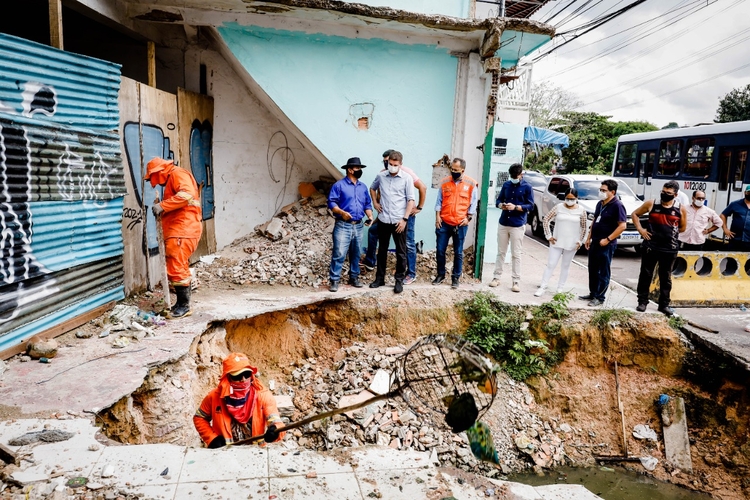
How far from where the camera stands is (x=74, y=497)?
276cm

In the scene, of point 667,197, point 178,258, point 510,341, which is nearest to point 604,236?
point 667,197

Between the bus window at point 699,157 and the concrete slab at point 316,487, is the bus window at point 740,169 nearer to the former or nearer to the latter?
the bus window at point 699,157

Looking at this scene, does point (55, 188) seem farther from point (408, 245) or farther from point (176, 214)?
point (408, 245)

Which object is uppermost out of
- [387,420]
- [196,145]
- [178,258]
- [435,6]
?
[435,6]

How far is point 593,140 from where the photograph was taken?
25.5 metres

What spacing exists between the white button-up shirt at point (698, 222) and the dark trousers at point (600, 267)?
2216 millimetres

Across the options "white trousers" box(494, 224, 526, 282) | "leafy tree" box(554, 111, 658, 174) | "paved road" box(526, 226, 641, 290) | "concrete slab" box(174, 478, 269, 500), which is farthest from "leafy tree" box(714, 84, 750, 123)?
"concrete slab" box(174, 478, 269, 500)

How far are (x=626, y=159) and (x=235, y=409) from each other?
1537 centimetres

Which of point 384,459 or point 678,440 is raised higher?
point 384,459

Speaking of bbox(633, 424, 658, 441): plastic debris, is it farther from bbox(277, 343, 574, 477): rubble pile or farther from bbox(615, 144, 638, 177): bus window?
bbox(615, 144, 638, 177): bus window

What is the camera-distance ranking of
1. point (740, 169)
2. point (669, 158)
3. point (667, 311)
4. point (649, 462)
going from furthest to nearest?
point (669, 158), point (740, 169), point (667, 311), point (649, 462)

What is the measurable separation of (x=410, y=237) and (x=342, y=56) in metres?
3.08

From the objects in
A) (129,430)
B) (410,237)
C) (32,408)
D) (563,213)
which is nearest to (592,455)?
(563,213)

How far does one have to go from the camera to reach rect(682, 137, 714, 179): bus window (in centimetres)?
1166
